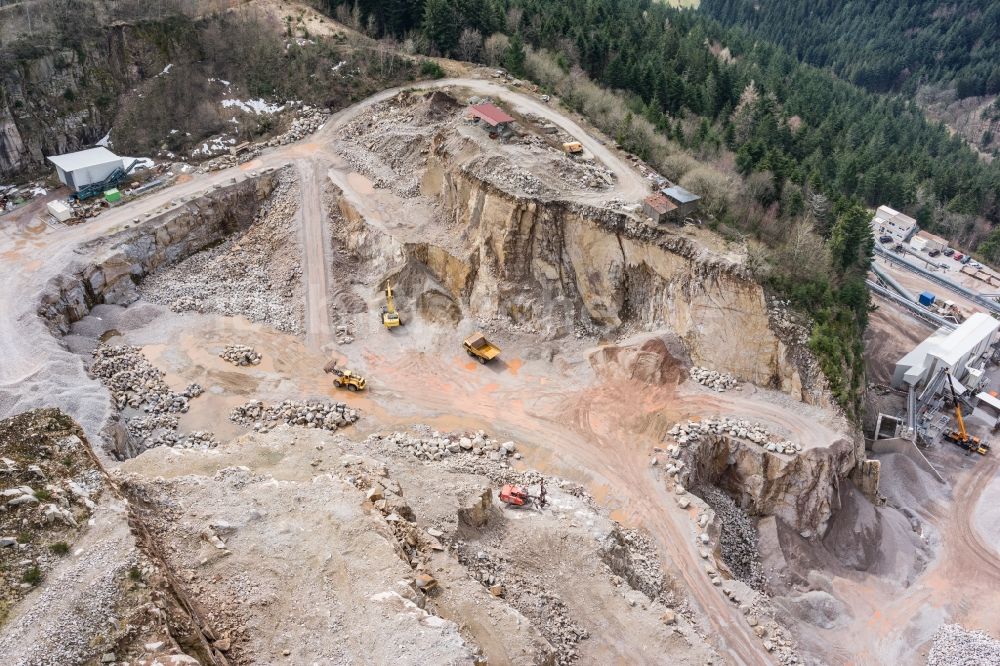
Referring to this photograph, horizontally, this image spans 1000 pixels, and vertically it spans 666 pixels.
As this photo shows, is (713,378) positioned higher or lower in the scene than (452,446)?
higher

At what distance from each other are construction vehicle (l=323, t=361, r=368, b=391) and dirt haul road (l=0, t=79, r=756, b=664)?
2759mm

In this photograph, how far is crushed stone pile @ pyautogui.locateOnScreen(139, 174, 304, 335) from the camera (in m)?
45.4

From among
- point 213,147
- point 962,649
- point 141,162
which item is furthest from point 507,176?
point 962,649

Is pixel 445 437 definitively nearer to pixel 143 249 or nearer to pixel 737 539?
pixel 737 539

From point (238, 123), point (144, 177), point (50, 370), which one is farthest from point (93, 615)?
point (238, 123)

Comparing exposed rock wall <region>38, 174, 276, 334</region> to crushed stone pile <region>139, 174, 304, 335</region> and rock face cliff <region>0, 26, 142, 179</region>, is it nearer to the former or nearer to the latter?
crushed stone pile <region>139, 174, 304, 335</region>

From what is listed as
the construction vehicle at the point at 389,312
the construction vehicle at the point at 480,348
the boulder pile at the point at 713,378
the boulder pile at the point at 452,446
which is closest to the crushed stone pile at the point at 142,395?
the boulder pile at the point at 452,446

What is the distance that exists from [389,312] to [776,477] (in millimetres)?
26608

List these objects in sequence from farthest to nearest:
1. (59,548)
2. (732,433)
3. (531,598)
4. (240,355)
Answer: (240,355) < (732,433) < (531,598) < (59,548)

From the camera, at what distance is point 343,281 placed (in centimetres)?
4747

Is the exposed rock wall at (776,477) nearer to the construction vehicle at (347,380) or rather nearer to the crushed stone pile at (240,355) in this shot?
the construction vehicle at (347,380)

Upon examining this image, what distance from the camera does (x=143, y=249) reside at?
157 ft

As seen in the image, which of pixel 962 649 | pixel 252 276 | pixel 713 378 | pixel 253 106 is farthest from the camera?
pixel 253 106

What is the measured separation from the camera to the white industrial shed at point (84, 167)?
1982 inches
